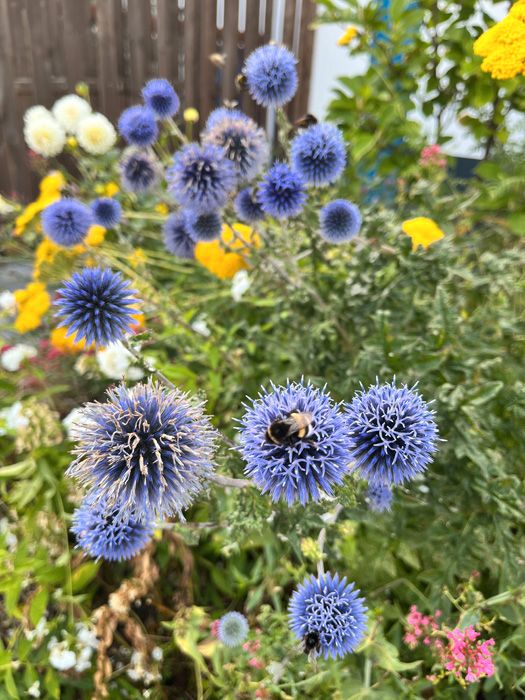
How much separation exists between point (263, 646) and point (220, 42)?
11.4ft

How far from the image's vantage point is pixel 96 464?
0.59m

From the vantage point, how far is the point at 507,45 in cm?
90

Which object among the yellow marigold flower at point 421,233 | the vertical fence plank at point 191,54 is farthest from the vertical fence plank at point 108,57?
the yellow marigold flower at point 421,233

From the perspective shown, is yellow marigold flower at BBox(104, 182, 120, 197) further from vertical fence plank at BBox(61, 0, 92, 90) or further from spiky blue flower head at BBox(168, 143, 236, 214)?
vertical fence plank at BBox(61, 0, 92, 90)

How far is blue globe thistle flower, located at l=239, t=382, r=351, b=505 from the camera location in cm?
58

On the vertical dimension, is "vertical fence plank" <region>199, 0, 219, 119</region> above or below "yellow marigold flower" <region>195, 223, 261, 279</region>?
above

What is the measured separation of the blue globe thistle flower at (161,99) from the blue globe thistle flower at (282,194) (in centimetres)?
39

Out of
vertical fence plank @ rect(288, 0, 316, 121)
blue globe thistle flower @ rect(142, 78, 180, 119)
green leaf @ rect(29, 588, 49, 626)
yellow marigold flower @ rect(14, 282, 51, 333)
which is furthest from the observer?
vertical fence plank @ rect(288, 0, 316, 121)

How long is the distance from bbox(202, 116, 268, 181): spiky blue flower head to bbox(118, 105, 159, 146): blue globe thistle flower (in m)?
0.23

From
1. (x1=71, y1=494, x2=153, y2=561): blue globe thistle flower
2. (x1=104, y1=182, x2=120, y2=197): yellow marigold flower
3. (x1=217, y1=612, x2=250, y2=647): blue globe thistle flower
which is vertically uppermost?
(x1=104, y1=182, x2=120, y2=197): yellow marigold flower

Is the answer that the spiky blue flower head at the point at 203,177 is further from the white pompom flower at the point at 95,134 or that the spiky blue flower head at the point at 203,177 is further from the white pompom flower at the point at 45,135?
the white pompom flower at the point at 45,135

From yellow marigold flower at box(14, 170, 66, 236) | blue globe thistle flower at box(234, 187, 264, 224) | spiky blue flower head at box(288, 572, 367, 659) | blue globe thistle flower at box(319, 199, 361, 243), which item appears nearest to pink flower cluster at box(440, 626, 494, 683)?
spiky blue flower head at box(288, 572, 367, 659)

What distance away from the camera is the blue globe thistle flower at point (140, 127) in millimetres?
1335

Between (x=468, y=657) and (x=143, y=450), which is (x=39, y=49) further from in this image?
(x=468, y=657)
